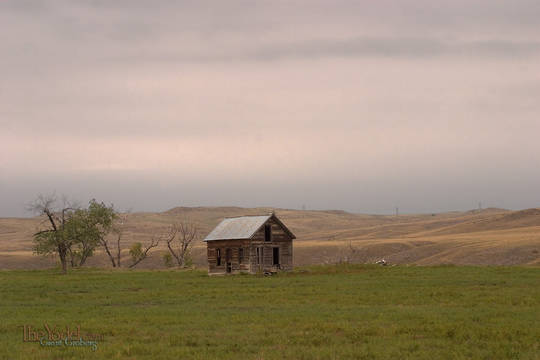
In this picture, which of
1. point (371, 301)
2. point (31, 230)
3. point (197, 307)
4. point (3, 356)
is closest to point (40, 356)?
point (3, 356)

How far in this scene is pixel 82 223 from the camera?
7562 centimetres

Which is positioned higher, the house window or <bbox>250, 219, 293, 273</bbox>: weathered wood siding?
the house window

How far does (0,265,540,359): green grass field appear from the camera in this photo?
60.9 ft

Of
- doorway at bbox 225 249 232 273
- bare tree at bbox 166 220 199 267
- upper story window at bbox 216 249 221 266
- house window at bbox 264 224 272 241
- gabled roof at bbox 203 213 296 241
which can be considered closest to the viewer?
gabled roof at bbox 203 213 296 241

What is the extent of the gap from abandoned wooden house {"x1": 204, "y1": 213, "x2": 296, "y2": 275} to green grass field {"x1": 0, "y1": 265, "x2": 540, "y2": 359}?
657 inches

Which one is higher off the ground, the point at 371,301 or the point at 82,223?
the point at 82,223

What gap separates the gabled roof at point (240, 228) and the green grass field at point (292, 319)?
17.3 meters

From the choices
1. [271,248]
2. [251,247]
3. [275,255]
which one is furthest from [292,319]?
[275,255]

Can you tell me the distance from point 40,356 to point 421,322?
12205mm

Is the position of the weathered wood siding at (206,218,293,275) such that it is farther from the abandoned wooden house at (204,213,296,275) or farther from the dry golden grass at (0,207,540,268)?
the dry golden grass at (0,207,540,268)

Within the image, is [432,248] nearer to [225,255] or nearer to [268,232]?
[268,232]

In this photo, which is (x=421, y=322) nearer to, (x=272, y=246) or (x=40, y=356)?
(x=40, y=356)

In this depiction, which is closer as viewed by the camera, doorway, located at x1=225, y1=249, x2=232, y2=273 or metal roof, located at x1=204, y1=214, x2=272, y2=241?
metal roof, located at x1=204, y1=214, x2=272, y2=241

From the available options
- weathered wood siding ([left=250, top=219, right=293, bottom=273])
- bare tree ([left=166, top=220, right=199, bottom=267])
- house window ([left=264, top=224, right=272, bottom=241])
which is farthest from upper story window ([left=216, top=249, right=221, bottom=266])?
bare tree ([left=166, top=220, right=199, bottom=267])
